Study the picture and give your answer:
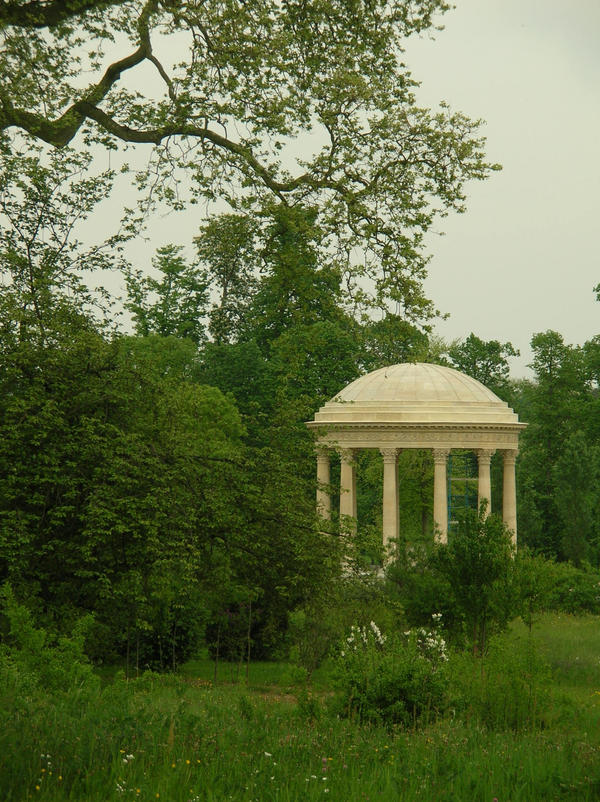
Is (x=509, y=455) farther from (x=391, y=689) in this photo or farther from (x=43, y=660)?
(x=43, y=660)

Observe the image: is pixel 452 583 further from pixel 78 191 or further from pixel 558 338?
pixel 558 338

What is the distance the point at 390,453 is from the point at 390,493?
6.61ft

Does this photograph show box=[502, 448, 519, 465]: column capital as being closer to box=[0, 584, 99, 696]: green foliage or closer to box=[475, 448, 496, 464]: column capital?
box=[475, 448, 496, 464]: column capital

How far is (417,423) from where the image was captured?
4791 centimetres

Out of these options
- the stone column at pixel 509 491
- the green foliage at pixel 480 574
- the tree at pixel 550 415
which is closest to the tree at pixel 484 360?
the tree at pixel 550 415

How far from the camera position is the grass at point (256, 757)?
33.0 feet

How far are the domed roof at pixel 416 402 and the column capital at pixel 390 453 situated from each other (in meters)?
1.37

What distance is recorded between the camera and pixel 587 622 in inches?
1446

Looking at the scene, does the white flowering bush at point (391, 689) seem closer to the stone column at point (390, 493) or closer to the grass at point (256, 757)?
the grass at point (256, 757)

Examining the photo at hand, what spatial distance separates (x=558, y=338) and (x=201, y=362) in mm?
19115

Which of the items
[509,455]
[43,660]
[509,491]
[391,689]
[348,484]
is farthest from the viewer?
[509,491]

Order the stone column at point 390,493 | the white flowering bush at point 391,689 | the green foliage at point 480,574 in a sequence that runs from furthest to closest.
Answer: the stone column at point 390,493, the green foliage at point 480,574, the white flowering bush at point 391,689

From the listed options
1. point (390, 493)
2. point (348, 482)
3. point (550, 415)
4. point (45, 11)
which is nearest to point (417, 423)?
point (390, 493)

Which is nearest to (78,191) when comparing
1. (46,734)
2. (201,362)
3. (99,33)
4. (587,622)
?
(99,33)
